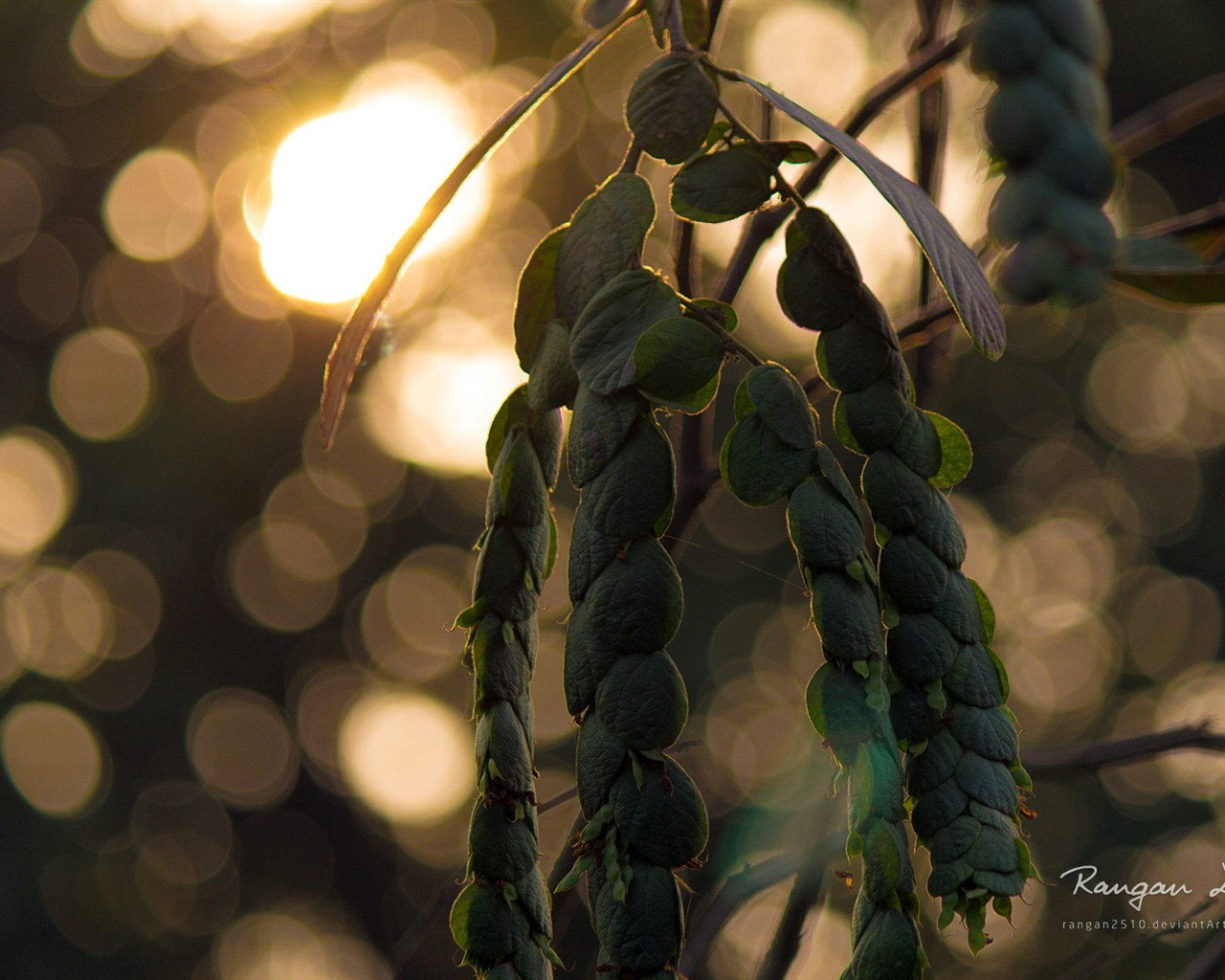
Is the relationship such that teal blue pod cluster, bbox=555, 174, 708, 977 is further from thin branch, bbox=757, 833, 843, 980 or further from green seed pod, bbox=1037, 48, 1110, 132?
thin branch, bbox=757, 833, 843, 980

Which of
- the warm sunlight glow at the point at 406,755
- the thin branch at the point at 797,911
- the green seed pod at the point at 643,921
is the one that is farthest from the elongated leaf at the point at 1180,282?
the warm sunlight glow at the point at 406,755

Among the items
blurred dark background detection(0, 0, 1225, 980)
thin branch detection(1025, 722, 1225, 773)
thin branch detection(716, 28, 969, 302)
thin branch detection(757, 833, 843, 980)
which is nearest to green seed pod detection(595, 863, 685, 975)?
thin branch detection(716, 28, 969, 302)

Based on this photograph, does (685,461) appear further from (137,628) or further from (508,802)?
(137,628)

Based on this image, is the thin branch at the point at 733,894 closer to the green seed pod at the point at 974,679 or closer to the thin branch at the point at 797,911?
the thin branch at the point at 797,911

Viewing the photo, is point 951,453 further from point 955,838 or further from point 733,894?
point 733,894

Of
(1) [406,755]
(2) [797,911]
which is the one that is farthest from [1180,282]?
(1) [406,755]
